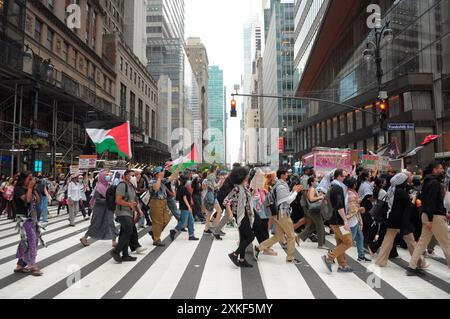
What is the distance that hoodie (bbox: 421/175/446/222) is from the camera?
6.01m

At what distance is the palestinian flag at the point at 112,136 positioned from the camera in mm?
11727

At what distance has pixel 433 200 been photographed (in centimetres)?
605

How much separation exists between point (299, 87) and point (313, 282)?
196 ft

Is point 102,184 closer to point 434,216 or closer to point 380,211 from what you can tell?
point 380,211

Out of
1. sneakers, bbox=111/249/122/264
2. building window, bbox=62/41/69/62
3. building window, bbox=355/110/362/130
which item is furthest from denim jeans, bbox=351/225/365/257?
building window, bbox=62/41/69/62

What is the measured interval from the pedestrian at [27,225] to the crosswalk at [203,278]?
239mm

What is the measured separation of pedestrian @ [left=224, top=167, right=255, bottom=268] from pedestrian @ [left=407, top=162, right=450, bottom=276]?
2930 millimetres

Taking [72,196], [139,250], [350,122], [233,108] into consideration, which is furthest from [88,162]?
[350,122]

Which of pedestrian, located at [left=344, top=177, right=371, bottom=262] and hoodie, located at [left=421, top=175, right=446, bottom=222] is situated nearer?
hoodie, located at [left=421, top=175, right=446, bottom=222]

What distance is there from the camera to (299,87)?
6241cm

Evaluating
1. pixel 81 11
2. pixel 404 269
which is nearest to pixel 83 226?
pixel 404 269

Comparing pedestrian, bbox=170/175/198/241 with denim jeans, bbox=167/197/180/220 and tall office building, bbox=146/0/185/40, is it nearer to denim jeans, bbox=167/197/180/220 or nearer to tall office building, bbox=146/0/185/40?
denim jeans, bbox=167/197/180/220

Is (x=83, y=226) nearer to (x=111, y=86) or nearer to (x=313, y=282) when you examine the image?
(x=313, y=282)

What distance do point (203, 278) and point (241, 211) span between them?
4.75 feet
